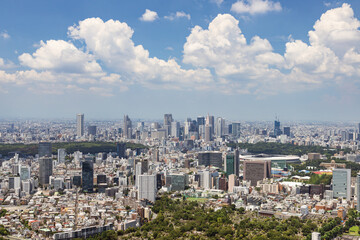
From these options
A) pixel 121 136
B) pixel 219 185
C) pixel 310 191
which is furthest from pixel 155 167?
pixel 121 136

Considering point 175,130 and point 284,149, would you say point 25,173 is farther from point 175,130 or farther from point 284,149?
point 175,130

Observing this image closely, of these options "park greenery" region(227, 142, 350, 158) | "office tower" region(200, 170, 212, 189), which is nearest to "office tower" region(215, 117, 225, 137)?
"park greenery" region(227, 142, 350, 158)

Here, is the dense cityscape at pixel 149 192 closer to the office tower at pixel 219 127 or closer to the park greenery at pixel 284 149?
the park greenery at pixel 284 149

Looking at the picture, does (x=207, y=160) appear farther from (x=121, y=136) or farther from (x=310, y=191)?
(x=121, y=136)

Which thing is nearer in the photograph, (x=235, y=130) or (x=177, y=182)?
(x=177, y=182)

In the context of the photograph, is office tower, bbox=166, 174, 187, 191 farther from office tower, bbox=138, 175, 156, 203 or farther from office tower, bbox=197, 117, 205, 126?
office tower, bbox=197, 117, 205, 126

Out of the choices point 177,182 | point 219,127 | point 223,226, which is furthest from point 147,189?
point 219,127
